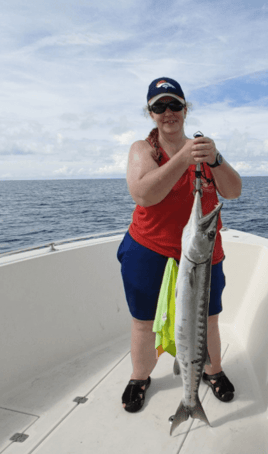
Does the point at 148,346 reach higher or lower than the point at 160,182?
lower

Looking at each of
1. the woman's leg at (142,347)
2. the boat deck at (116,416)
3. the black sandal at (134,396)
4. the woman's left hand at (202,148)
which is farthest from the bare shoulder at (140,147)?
the boat deck at (116,416)

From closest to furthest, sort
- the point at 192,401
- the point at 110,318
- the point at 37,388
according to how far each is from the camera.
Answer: the point at 192,401, the point at 37,388, the point at 110,318

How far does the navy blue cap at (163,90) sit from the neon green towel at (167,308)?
822mm

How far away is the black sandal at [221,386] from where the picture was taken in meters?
2.27

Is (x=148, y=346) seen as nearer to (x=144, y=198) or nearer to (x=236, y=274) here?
(x=144, y=198)

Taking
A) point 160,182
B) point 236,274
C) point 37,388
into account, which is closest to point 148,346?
point 37,388

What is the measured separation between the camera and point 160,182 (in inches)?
63.4

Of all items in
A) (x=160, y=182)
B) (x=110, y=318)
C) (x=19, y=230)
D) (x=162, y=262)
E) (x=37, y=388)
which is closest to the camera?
(x=160, y=182)

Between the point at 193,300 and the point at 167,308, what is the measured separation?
385 mm

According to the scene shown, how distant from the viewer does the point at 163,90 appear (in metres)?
1.73

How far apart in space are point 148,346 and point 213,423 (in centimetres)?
55

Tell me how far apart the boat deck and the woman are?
0.12 metres

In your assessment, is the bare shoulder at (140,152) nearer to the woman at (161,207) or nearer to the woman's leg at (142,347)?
the woman at (161,207)

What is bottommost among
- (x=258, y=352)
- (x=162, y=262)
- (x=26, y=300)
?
(x=258, y=352)
